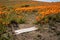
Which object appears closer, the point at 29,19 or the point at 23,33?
the point at 23,33

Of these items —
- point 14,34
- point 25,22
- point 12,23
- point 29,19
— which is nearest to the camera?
point 14,34

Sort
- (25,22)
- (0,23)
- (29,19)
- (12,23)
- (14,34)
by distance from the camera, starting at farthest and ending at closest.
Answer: (29,19), (25,22), (12,23), (0,23), (14,34)

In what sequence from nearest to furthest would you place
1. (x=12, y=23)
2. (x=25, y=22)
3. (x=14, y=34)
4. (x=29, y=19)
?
(x=14, y=34) → (x=12, y=23) → (x=25, y=22) → (x=29, y=19)

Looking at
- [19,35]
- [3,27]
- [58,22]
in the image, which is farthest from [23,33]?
[58,22]

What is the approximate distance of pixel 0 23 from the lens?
9.48 meters

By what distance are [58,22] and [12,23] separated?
8.51 feet

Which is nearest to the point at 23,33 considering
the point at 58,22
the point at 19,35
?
the point at 19,35

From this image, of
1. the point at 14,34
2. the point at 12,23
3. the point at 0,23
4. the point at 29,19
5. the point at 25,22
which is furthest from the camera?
the point at 29,19

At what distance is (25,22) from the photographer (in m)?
10.9

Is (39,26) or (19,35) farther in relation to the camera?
(39,26)

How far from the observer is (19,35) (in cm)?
882

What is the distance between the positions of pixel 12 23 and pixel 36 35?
1.87 meters

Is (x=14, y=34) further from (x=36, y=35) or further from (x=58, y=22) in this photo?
(x=58, y=22)

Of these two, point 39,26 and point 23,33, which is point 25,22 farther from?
point 23,33
